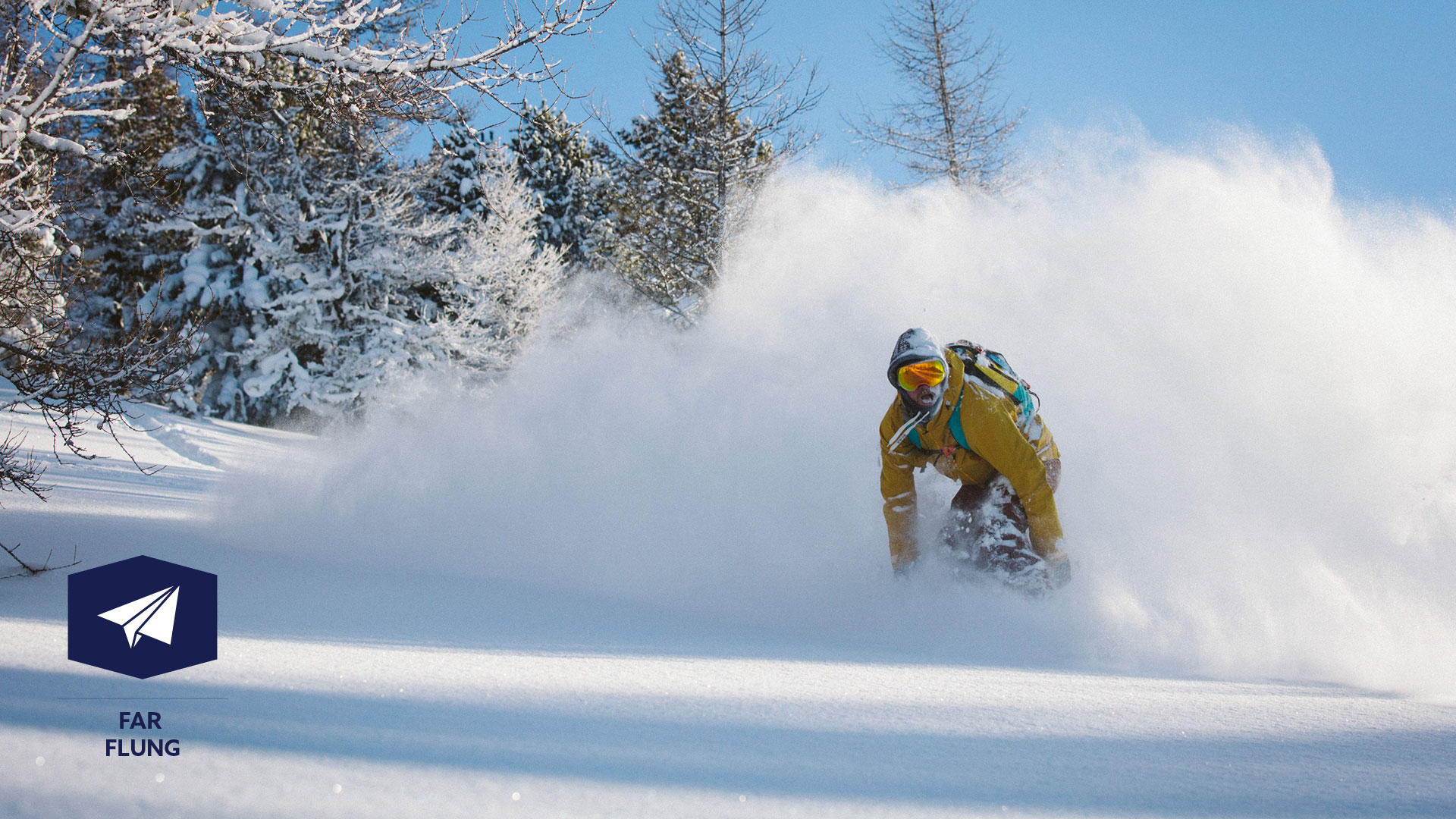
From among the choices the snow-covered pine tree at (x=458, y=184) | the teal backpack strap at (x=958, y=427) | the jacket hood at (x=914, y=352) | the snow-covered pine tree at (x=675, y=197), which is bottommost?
the teal backpack strap at (x=958, y=427)

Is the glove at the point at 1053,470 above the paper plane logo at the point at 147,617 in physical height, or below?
above

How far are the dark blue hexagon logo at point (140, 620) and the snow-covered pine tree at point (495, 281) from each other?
56.0 feet

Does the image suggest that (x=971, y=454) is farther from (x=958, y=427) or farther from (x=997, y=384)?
(x=997, y=384)

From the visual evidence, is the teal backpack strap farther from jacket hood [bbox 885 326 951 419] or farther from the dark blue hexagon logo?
the dark blue hexagon logo

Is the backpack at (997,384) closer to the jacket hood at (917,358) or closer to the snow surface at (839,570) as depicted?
the jacket hood at (917,358)

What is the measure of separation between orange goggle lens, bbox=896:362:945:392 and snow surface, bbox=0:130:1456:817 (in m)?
1.05

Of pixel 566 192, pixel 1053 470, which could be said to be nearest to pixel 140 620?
pixel 1053 470

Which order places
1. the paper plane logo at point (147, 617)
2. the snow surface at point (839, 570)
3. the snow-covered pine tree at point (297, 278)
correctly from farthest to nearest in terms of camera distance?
the snow-covered pine tree at point (297, 278) < the paper plane logo at point (147, 617) < the snow surface at point (839, 570)

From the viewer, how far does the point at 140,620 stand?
226 cm

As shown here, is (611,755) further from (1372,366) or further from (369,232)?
(369,232)

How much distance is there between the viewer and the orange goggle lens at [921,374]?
3533 millimetres

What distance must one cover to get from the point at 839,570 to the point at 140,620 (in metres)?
3.20

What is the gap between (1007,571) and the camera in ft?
11.7

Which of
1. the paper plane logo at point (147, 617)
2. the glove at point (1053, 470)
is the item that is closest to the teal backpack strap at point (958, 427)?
the glove at point (1053, 470)
